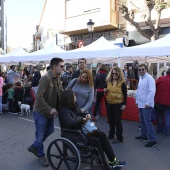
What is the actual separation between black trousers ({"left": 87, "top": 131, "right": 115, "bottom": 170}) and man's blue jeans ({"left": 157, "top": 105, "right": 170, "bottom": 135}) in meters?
2.64

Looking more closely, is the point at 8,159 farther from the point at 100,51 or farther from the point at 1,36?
the point at 1,36

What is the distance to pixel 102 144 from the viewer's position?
3549mm

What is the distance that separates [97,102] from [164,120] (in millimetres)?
2272

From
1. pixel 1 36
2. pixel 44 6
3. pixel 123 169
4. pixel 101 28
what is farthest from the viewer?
pixel 1 36

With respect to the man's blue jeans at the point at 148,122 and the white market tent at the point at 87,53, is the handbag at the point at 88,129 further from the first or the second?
the white market tent at the point at 87,53

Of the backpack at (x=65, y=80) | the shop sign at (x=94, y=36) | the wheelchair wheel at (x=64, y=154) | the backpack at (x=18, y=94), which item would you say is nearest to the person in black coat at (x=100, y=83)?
the backpack at (x=65, y=80)

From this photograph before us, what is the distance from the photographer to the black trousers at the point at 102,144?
3.39 metres

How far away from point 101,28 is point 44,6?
34.4ft

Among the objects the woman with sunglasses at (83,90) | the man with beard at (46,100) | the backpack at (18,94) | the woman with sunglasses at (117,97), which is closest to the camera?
the man with beard at (46,100)

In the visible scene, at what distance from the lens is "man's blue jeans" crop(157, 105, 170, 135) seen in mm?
5664

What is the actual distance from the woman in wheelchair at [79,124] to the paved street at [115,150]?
430 mm

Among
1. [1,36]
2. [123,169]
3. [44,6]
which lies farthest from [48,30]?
[1,36]

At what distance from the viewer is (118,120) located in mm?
5012

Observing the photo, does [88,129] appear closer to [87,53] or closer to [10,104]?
[87,53]
